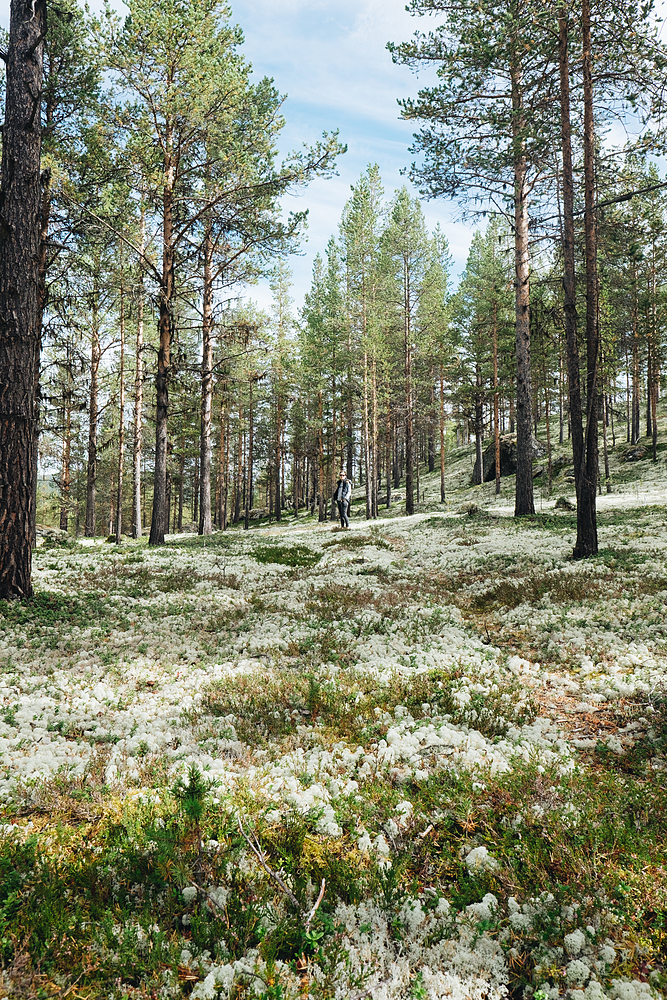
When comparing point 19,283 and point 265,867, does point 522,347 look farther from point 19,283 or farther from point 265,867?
point 265,867

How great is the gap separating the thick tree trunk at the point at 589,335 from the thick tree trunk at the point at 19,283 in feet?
36.4

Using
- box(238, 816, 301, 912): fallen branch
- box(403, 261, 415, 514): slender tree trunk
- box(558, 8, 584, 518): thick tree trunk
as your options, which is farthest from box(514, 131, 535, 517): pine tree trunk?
box(238, 816, 301, 912): fallen branch

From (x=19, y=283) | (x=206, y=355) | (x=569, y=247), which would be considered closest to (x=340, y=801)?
(x=19, y=283)

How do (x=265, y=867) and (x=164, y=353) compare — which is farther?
(x=164, y=353)

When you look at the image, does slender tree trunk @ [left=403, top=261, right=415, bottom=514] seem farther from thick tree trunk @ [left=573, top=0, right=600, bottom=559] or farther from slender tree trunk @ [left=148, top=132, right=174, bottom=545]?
thick tree trunk @ [left=573, top=0, right=600, bottom=559]

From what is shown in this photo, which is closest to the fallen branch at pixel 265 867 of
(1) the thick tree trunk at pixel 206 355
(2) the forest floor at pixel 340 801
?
(2) the forest floor at pixel 340 801

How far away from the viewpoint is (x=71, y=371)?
59.6 feet

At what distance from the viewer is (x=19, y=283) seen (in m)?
8.59

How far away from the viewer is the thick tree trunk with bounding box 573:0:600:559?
1058 cm

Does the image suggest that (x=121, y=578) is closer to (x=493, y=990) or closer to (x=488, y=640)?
(x=488, y=640)

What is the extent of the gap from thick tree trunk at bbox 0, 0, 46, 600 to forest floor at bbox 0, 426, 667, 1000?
4.46 feet

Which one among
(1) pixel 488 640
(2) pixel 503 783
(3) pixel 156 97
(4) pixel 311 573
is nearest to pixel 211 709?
(2) pixel 503 783

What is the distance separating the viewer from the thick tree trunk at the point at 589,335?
34.7ft

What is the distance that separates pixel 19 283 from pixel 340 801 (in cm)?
969
